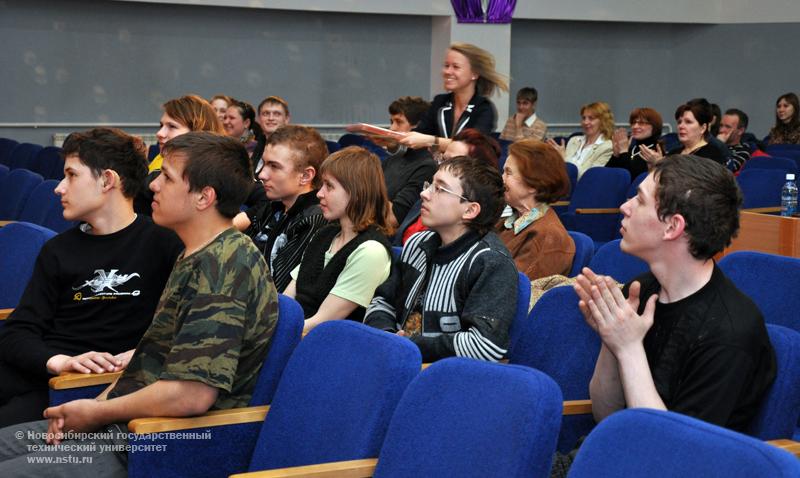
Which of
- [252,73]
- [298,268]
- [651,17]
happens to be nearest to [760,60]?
[651,17]

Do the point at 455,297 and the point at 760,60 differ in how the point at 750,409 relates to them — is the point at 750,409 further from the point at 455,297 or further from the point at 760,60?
the point at 760,60

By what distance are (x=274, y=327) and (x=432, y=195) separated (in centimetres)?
76

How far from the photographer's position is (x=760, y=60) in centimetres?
1362

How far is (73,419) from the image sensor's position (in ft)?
7.96

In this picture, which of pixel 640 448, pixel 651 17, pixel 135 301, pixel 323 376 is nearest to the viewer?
pixel 640 448

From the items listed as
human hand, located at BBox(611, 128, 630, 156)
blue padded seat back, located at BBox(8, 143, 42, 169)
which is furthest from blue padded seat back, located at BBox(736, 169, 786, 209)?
blue padded seat back, located at BBox(8, 143, 42, 169)

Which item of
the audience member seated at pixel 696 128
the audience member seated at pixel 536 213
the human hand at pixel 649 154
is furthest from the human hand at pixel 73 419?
the human hand at pixel 649 154

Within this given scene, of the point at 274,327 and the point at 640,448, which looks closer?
the point at 640,448

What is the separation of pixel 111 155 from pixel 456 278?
3.59 feet

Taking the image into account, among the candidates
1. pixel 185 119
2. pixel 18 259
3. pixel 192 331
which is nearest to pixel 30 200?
pixel 185 119

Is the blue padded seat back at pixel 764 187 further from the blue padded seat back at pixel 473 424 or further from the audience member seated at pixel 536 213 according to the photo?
the blue padded seat back at pixel 473 424

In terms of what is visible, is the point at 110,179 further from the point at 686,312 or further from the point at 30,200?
the point at 30,200

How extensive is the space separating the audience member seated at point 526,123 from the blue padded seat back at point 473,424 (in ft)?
29.2

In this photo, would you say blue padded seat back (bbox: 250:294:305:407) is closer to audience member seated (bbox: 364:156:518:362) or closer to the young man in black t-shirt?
audience member seated (bbox: 364:156:518:362)
